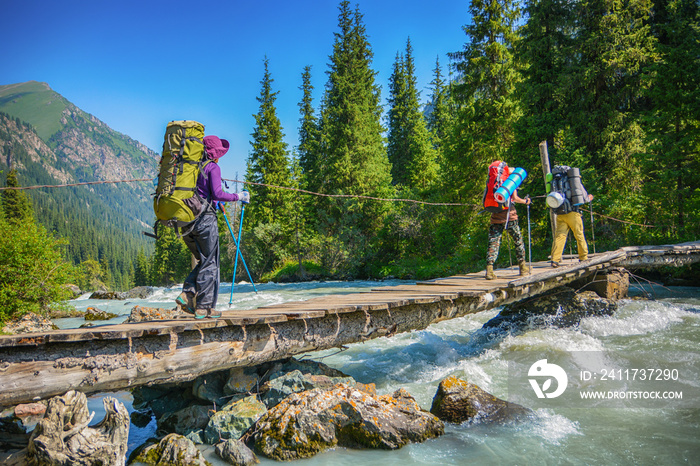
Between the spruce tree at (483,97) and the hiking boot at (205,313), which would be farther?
the spruce tree at (483,97)

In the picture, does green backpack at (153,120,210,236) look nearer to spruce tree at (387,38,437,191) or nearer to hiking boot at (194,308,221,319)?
hiking boot at (194,308,221,319)

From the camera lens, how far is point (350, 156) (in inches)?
1342

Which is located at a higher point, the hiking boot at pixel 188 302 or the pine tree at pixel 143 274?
the hiking boot at pixel 188 302

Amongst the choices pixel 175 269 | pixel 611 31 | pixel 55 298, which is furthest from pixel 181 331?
pixel 175 269

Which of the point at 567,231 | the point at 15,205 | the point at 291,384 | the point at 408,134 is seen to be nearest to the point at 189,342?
the point at 291,384

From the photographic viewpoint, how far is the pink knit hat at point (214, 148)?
5.11 m

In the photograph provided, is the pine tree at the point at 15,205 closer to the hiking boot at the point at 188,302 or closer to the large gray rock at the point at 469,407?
the hiking boot at the point at 188,302

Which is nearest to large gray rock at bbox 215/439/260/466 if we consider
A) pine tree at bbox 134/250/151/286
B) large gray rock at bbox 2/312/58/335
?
large gray rock at bbox 2/312/58/335

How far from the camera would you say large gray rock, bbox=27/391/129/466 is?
3.75 meters

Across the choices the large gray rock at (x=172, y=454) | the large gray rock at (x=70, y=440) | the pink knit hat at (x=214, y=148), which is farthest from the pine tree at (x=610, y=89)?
the large gray rock at (x=70, y=440)

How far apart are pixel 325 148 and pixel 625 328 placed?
31.0 metres

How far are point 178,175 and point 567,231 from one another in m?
8.28

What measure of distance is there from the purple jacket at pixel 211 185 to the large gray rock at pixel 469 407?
3.74 m

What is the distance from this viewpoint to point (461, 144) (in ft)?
81.5
